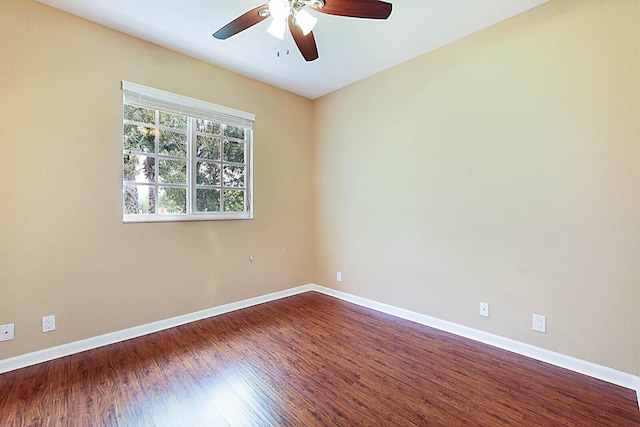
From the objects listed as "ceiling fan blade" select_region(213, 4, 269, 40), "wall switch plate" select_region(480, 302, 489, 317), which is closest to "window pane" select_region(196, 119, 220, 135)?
"ceiling fan blade" select_region(213, 4, 269, 40)

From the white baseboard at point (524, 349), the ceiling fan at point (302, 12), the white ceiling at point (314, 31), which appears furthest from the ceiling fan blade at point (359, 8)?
the white baseboard at point (524, 349)

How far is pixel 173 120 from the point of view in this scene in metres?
2.97

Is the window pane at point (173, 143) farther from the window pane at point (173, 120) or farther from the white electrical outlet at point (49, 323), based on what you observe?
the white electrical outlet at point (49, 323)

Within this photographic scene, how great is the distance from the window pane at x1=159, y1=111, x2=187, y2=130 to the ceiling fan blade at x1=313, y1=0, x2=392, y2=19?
1.96 m

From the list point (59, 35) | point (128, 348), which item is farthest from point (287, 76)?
point (128, 348)

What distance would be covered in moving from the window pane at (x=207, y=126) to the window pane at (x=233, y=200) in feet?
2.28

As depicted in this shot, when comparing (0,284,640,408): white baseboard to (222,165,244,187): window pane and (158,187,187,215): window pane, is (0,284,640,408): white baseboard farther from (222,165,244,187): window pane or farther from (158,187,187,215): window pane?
(222,165,244,187): window pane

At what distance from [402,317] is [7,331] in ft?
11.1

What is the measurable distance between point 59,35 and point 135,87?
58 cm

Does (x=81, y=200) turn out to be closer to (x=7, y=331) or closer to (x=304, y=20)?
(x=7, y=331)

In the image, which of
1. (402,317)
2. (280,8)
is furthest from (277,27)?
(402,317)

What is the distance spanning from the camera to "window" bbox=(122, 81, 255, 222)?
2.71 m

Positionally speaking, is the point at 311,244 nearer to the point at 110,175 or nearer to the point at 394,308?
the point at 394,308

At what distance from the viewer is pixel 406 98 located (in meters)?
3.14
